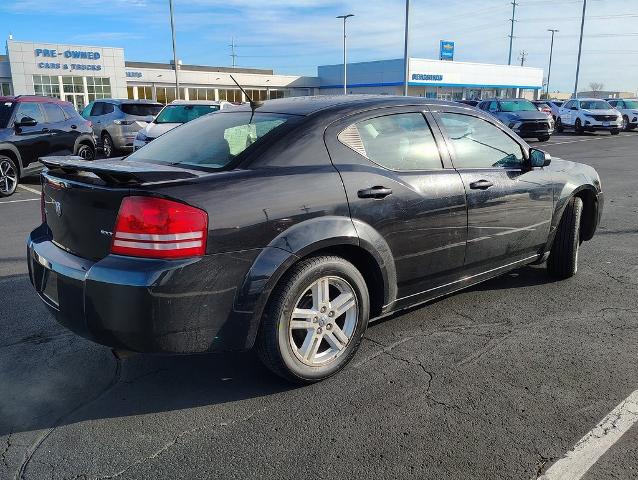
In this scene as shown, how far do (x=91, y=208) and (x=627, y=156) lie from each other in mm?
18854

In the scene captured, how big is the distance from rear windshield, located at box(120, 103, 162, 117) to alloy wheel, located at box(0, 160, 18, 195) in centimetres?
662

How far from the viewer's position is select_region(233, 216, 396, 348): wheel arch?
9.68ft

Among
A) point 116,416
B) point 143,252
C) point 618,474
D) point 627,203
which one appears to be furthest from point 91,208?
point 627,203

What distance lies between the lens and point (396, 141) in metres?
3.77

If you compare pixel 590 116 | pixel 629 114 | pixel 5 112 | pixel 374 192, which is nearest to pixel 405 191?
pixel 374 192

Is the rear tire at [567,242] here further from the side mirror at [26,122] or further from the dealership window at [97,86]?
the dealership window at [97,86]

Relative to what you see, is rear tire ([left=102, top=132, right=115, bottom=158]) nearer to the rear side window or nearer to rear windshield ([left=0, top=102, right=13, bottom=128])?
the rear side window

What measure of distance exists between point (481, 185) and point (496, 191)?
202mm

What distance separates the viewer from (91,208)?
2.96 metres

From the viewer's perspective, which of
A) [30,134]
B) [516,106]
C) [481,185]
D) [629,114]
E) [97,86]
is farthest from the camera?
[97,86]

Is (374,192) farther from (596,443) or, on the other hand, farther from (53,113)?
(53,113)

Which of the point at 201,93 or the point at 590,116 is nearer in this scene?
the point at 590,116

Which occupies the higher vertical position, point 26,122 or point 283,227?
point 26,122

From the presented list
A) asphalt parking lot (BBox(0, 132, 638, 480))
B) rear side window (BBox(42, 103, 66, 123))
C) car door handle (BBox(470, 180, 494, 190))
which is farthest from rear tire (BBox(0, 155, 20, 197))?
car door handle (BBox(470, 180, 494, 190))
